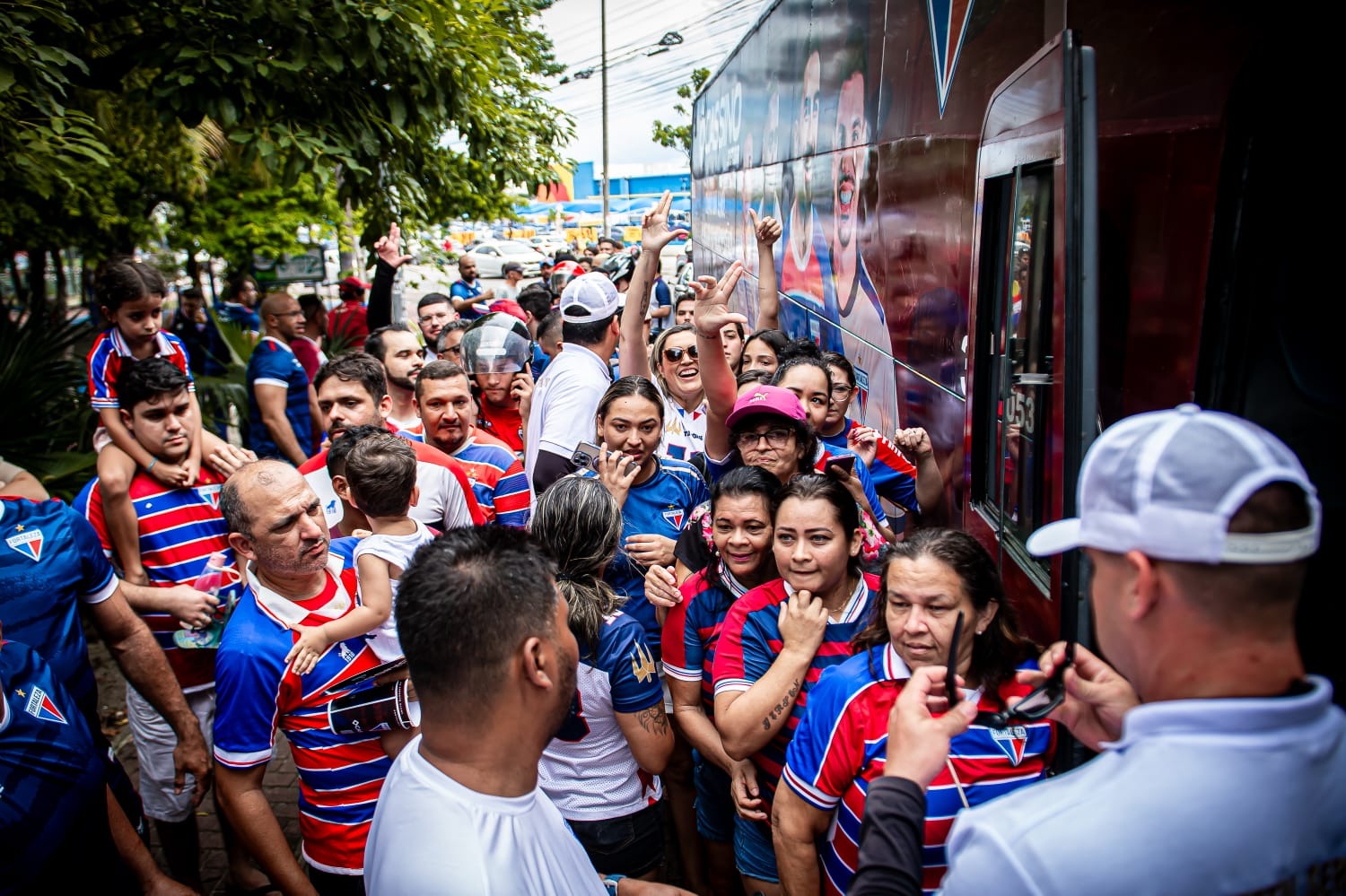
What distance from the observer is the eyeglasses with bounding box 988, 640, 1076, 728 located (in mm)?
1627

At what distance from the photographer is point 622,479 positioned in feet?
12.1

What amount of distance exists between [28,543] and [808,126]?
5.70 meters

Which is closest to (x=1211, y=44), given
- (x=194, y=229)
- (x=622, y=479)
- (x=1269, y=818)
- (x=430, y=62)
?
(x=1269, y=818)

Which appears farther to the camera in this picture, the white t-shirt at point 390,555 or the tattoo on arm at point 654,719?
the white t-shirt at point 390,555

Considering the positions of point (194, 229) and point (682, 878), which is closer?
point (682, 878)

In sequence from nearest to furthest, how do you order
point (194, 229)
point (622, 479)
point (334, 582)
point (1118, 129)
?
point (1118, 129)
point (334, 582)
point (622, 479)
point (194, 229)

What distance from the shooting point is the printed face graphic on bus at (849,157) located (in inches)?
211

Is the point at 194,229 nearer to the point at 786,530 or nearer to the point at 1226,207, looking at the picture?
the point at 786,530

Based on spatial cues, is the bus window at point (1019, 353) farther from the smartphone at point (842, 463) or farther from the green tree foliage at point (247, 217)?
the green tree foliage at point (247, 217)

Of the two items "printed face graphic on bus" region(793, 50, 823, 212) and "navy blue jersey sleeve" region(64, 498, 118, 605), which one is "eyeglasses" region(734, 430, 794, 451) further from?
"printed face graphic on bus" region(793, 50, 823, 212)

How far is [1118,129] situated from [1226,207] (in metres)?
0.46

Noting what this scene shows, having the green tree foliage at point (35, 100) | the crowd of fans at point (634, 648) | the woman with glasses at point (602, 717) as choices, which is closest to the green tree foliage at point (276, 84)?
the green tree foliage at point (35, 100)

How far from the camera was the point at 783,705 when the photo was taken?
106 inches

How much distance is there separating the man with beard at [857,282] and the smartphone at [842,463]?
1.00 meters
